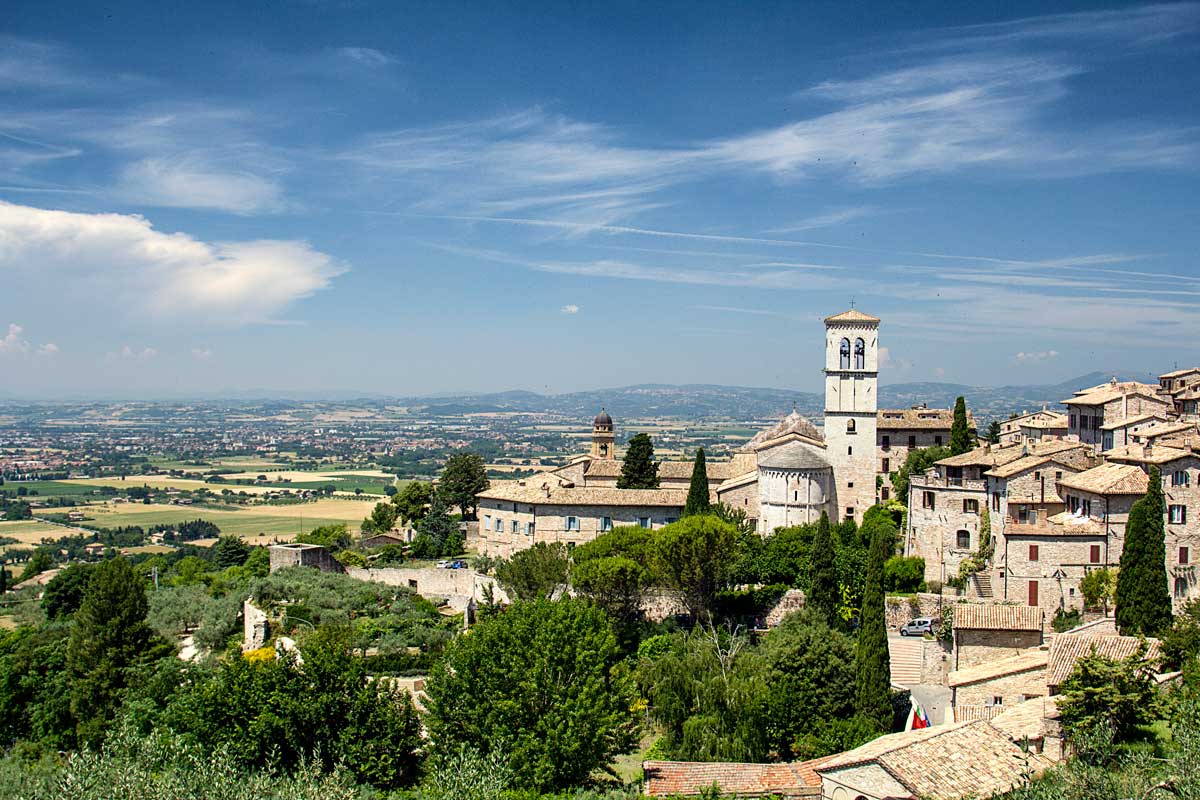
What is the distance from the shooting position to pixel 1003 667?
2778 centimetres

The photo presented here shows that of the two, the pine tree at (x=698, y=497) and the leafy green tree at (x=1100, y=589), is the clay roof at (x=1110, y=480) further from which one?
the pine tree at (x=698, y=497)

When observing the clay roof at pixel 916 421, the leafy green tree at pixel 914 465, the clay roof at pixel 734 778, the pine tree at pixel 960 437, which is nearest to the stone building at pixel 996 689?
the clay roof at pixel 734 778

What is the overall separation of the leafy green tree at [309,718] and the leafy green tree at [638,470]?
27.3m

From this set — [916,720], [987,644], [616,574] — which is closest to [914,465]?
[616,574]

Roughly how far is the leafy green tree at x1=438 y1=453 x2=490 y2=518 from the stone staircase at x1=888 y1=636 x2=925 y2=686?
31802 millimetres

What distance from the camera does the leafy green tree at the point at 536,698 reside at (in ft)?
83.6

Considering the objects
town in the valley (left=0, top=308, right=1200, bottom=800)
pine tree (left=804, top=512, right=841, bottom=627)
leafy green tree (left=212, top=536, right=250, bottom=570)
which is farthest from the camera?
leafy green tree (left=212, top=536, right=250, bottom=570)

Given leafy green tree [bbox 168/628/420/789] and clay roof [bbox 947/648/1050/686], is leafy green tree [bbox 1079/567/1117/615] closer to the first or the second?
clay roof [bbox 947/648/1050/686]

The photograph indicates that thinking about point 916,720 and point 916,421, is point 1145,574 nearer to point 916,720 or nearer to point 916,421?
point 916,720

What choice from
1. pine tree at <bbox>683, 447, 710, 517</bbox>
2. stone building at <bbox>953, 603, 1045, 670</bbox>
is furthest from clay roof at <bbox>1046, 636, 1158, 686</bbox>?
pine tree at <bbox>683, 447, 710, 517</bbox>

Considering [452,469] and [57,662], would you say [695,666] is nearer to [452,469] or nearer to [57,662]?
[57,662]

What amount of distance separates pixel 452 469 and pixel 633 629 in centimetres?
2504

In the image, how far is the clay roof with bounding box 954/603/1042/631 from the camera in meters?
30.5

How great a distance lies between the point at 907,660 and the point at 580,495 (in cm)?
2122
